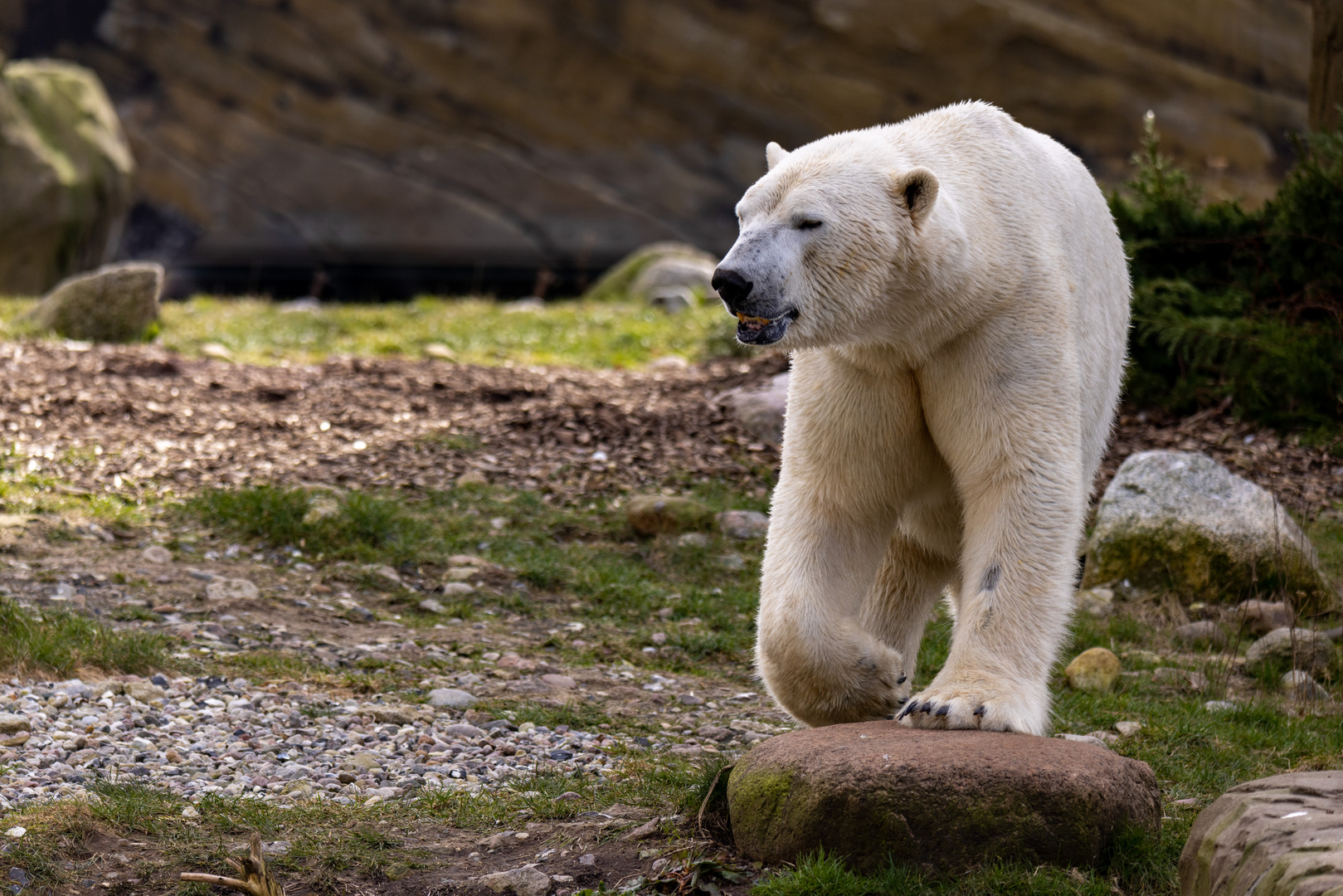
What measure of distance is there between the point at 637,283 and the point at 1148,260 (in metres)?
6.29

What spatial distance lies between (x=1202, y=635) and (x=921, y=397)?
2.32 m

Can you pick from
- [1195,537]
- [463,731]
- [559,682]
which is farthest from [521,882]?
[1195,537]

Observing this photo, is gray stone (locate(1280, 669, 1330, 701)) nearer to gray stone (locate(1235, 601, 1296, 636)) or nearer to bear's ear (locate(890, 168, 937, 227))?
gray stone (locate(1235, 601, 1296, 636))

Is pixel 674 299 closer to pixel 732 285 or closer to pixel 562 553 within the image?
pixel 562 553

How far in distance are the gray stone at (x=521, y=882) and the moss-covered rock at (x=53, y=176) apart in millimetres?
13184

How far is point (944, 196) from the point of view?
3107 mm

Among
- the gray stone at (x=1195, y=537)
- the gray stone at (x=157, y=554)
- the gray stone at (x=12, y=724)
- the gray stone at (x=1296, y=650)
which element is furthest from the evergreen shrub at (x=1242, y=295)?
the gray stone at (x=12, y=724)

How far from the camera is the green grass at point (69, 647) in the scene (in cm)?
387

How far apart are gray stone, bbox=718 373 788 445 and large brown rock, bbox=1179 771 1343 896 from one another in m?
4.45

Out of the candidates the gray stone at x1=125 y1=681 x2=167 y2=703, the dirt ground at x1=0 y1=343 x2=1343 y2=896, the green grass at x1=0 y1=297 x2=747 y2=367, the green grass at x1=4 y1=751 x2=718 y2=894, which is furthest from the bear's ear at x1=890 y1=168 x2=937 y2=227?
the green grass at x1=0 y1=297 x2=747 y2=367

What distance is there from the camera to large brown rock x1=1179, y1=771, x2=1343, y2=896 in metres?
2.03

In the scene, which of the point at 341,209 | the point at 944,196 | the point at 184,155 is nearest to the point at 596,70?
the point at 341,209

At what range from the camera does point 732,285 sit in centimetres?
280

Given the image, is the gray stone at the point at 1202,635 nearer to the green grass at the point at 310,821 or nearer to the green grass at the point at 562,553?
the green grass at the point at 562,553
